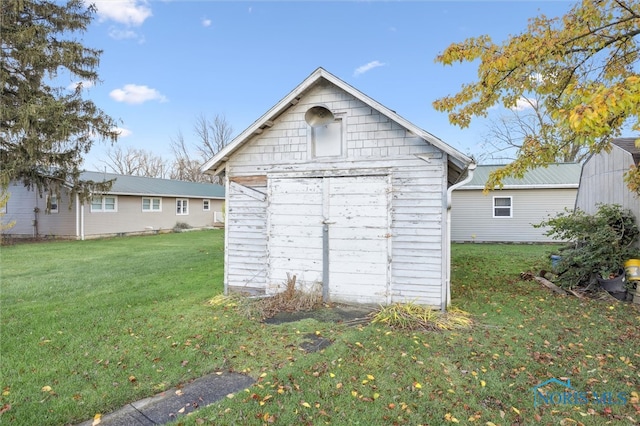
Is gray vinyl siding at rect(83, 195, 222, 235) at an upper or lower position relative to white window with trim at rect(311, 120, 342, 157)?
lower

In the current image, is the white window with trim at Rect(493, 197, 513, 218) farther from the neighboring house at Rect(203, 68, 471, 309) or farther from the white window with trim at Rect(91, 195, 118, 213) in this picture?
the white window with trim at Rect(91, 195, 118, 213)

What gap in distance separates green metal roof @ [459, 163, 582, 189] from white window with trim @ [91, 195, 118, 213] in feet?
59.7

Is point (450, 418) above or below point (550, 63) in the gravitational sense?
below

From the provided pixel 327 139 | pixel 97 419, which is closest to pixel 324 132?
pixel 327 139

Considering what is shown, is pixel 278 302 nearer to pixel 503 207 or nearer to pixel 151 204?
pixel 503 207

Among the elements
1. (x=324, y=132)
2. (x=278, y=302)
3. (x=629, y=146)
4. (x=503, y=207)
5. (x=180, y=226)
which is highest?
(x=629, y=146)

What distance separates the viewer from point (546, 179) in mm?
15344

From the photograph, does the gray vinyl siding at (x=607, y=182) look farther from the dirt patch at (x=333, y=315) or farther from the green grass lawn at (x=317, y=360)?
the dirt patch at (x=333, y=315)

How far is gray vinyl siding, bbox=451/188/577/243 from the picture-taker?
15.1 metres

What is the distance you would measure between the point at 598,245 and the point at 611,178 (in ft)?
9.72

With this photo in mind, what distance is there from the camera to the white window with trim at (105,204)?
18016 millimetres

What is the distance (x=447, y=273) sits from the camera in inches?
234

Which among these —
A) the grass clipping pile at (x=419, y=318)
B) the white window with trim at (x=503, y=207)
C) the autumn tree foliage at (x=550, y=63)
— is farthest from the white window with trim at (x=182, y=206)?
the grass clipping pile at (x=419, y=318)

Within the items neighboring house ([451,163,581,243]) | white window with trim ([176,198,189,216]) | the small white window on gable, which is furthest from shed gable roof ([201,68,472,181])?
white window with trim ([176,198,189,216])
